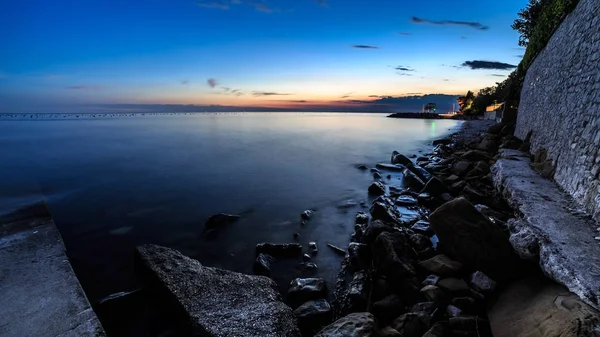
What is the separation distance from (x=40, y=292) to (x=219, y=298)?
7.10 ft

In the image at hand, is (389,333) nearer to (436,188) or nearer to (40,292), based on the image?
(40,292)

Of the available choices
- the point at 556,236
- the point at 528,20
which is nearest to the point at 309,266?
the point at 556,236

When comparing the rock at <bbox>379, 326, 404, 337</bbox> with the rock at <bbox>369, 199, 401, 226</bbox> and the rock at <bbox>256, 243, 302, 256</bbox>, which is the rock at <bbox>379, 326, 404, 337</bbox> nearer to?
the rock at <bbox>256, 243, 302, 256</bbox>

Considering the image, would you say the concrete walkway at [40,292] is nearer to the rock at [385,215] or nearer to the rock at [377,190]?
the rock at [385,215]

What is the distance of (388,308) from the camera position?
132 inches

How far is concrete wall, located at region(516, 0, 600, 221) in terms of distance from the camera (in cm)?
407

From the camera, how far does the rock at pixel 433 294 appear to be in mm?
3248

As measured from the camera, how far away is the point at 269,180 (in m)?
11.8

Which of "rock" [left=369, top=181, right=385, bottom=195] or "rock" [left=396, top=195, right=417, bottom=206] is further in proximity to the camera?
"rock" [left=369, top=181, right=385, bottom=195]

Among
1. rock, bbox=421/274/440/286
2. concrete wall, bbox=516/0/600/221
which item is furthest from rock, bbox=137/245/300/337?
concrete wall, bbox=516/0/600/221

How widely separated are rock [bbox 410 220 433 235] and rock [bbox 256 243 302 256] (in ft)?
8.13

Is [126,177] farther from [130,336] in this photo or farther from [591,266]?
[591,266]

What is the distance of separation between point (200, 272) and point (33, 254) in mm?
2679

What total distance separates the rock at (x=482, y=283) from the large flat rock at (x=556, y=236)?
53 centimetres
